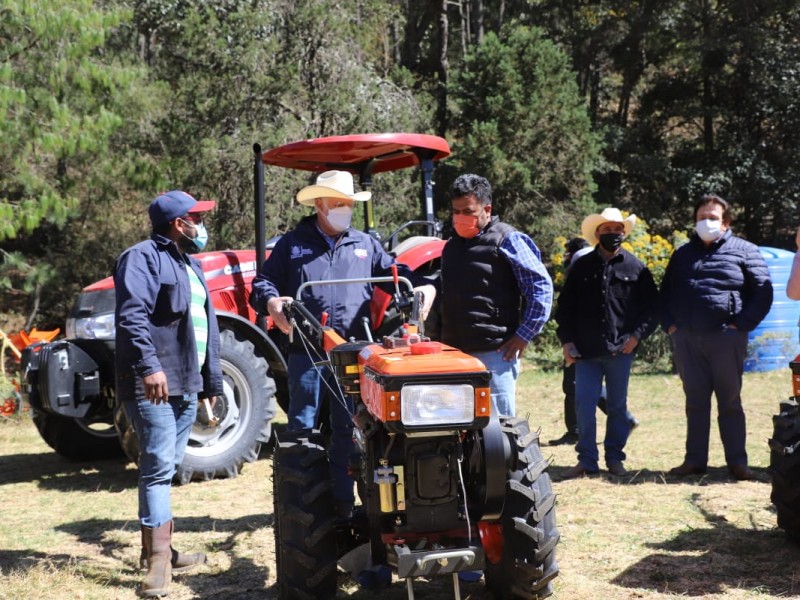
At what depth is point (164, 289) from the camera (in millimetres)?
4262

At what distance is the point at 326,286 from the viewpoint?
4477 millimetres

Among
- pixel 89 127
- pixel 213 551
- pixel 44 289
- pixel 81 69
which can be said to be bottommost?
pixel 213 551

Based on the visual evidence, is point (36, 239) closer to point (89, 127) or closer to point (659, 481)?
point (89, 127)

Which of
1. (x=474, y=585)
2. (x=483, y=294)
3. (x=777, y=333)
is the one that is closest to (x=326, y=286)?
(x=483, y=294)

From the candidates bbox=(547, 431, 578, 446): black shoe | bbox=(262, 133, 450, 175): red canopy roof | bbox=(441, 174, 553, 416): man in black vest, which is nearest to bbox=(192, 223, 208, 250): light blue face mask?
bbox=(441, 174, 553, 416): man in black vest

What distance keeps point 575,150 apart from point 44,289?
32.7 feet

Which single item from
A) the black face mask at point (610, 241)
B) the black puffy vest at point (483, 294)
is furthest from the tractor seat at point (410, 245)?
the black puffy vest at point (483, 294)

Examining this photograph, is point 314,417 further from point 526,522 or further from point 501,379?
point 526,522

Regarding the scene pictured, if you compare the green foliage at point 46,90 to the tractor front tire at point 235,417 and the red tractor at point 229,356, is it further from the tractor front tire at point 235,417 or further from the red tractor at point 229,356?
the tractor front tire at point 235,417

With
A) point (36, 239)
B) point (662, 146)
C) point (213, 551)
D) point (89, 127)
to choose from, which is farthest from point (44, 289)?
point (662, 146)

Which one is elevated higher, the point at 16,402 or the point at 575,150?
the point at 575,150

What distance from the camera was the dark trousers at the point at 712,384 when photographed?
19.4 ft

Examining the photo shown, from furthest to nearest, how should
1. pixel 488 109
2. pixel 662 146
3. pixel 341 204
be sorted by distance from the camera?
pixel 662 146
pixel 488 109
pixel 341 204

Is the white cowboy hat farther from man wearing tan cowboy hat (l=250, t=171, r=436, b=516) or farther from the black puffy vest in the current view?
the black puffy vest
